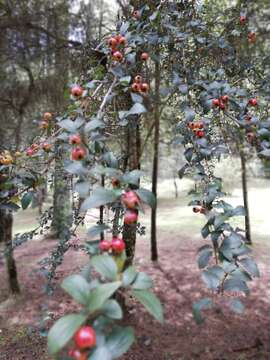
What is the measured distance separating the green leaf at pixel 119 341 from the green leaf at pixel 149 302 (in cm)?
5

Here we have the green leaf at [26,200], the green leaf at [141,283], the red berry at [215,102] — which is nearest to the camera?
the green leaf at [141,283]

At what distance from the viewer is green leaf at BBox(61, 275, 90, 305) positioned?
2.14 ft

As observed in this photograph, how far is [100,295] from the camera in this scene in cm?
62

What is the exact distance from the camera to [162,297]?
4875 mm

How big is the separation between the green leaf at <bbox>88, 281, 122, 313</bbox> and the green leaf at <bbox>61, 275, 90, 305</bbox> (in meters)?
0.02

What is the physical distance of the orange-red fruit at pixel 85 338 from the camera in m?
0.60

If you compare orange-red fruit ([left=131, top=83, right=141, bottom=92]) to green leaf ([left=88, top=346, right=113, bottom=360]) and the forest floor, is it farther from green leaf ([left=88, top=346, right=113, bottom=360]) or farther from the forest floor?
the forest floor

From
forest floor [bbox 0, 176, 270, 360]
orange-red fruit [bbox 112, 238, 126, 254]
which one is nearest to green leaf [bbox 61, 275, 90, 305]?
orange-red fruit [bbox 112, 238, 126, 254]

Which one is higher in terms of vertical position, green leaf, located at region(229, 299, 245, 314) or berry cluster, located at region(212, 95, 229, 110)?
berry cluster, located at region(212, 95, 229, 110)

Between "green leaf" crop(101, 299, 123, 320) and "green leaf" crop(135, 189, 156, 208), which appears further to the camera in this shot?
"green leaf" crop(135, 189, 156, 208)

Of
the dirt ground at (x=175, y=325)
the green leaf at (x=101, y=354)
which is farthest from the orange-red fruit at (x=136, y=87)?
the dirt ground at (x=175, y=325)

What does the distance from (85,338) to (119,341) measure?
8 centimetres

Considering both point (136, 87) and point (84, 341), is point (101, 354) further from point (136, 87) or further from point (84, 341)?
point (136, 87)

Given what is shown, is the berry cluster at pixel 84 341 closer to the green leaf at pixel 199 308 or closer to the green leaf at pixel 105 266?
the green leaf at pixel 105 266
